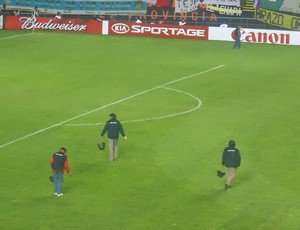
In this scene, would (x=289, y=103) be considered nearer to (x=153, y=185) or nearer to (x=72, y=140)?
(x=72, y=140)

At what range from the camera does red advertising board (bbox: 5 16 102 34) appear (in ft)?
242

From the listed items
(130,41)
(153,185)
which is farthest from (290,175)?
(130,41)

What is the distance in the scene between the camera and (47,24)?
74.1 metres

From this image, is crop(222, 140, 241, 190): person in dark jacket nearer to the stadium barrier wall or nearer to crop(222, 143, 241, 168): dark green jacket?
crop(222, 143, 241, 168): dark green jacket

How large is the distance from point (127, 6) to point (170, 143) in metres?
46.3

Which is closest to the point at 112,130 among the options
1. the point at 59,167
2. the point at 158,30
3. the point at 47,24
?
the point at 59,167

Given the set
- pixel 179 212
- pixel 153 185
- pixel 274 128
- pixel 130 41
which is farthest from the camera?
pixel 130 41

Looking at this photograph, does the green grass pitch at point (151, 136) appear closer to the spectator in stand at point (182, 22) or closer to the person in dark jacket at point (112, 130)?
the person in dark jacket at point (112, 130)

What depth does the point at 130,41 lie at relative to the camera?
68375mm

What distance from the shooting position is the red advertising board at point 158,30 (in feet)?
232

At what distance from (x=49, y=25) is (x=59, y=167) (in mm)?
50551

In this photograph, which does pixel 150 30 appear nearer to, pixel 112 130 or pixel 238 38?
pixel 238 38

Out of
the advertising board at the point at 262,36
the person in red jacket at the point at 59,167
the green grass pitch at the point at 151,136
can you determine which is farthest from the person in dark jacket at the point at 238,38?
the person in red jacket at the point at 59,167

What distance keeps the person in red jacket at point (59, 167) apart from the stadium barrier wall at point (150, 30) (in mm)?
44653
